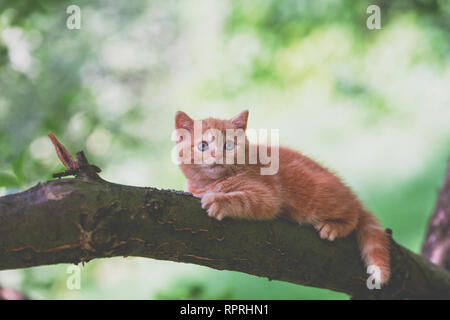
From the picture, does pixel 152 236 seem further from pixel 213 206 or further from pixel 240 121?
pixel 240 121

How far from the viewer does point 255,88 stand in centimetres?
358

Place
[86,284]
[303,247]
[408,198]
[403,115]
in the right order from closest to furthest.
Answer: [303,247]
[86,284]
[408,198]
[403,115]

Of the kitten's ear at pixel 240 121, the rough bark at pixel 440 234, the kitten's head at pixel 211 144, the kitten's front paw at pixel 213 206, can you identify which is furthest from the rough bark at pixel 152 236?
the rough bark at pixel 440 234

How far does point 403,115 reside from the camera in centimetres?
337

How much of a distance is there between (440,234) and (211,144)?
1.18 m

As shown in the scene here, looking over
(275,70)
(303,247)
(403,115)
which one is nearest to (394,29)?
(403,115)

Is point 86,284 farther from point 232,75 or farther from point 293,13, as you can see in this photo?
point 293,13

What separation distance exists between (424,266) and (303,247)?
22.8 inches

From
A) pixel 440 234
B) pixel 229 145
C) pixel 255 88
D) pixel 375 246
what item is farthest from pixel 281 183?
pixel 255 88

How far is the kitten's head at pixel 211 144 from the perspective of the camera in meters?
1.49

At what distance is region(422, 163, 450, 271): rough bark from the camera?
1951mm

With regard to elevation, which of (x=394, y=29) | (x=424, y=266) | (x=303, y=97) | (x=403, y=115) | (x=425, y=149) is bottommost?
(x=424, y=266)

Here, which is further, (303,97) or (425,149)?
(303,97)
